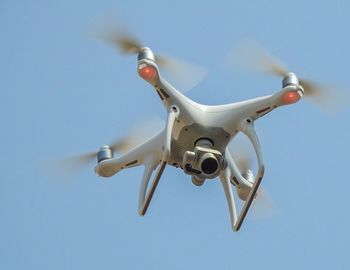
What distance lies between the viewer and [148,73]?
25812 millimetres

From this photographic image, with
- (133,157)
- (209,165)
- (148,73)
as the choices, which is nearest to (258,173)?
(209,165)

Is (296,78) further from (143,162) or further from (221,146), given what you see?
(143,162)

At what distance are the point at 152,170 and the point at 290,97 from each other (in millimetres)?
4034

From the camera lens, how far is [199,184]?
89.5 ft

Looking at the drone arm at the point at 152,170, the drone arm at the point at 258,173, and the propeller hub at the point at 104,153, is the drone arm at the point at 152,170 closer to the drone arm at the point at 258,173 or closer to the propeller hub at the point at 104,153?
the propeller hub at the point at 104,153

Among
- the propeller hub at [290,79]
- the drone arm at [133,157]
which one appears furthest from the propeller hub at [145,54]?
the propeller hub at [290,79]

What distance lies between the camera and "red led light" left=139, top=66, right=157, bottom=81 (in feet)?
84.5

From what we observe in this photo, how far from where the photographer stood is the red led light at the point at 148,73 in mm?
25766

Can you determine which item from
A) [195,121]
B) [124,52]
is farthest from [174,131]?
[124,52]

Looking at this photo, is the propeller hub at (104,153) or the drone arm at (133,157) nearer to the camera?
the drone arm at (133,157)

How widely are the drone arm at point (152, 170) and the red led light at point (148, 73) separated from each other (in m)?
0.96

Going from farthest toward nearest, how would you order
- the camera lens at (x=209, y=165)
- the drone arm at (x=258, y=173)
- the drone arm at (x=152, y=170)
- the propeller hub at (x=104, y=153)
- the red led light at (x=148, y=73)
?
1. the propeller hub at (x=104, y=153)
2. the red led light at (x=148, y=73)
3. the camera lens at (x=209, y=165)
4. the drone arm at (x=258, y=173)
5. the drone arm at (x=152, y=170)

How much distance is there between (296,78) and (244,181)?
339cm

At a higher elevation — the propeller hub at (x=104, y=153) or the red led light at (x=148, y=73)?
the red led light at (x=148, y=73)
